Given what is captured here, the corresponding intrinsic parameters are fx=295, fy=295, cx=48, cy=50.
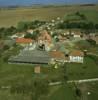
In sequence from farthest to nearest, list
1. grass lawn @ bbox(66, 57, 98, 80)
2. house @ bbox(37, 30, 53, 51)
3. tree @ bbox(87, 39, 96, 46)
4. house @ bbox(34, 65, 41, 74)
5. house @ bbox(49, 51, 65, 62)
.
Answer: tree @ bbox(87, 39, 96, 46)
house @ bbox(37, 30, 53, 51)
house @ bbox(49, 51, 65, 62)
house @ bbox(34, 65, 41, 74)
grass lawn @ bbox(66, 57, 98, 80)

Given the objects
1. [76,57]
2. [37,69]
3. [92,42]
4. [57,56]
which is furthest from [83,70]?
[92,42]

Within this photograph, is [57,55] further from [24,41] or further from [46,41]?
[24,41]

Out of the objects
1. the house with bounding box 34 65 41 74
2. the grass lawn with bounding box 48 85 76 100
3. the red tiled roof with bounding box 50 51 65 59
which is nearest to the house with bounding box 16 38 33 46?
the red tiled roof with bounding box 50 51 65 59

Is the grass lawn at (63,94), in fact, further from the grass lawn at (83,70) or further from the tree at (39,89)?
the grass lawn at (83,70)

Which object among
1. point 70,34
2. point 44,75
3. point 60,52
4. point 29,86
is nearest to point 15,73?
point 44,75

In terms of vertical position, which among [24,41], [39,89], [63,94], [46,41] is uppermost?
[39,89]

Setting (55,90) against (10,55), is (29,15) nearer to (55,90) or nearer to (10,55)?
(10,55)

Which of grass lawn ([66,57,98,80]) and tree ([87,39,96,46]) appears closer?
grass lawn ([66,57,98,80])

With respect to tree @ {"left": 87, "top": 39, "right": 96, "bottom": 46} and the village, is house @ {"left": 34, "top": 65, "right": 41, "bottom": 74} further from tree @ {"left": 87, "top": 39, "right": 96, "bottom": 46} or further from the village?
tree @ {"left": 87, "top": 39, "right": 96, "bottom": 46}

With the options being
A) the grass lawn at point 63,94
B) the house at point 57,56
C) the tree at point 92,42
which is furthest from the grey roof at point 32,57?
the tree at point 92,42
